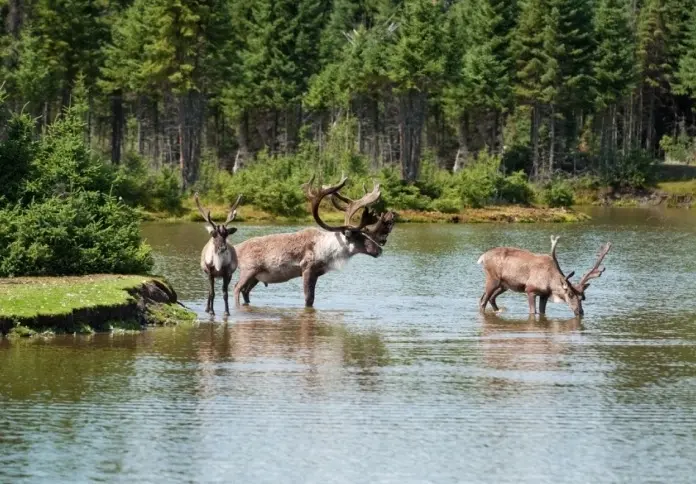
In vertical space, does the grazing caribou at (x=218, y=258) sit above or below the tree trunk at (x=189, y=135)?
below

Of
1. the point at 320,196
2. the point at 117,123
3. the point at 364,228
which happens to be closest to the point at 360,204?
the point at 364,228

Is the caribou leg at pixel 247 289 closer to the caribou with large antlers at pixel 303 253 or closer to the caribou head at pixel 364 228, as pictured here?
the caribou with large antlers at pixel 303 253

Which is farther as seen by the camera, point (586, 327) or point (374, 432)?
point (586, 327)

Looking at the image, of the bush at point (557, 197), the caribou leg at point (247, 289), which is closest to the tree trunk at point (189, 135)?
the bush at point (557, 197)

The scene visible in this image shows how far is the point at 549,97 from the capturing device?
9244cm

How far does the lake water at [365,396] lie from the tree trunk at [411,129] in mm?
55828

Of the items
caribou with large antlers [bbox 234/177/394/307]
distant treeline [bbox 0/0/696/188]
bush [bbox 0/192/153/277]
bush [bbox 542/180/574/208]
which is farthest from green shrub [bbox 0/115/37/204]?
bush [bbox 542/180/574/208]

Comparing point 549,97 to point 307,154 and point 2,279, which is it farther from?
point 2,279

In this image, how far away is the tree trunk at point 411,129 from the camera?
84.4 metres

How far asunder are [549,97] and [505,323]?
69.8 meters

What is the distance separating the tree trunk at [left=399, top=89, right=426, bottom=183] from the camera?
8444cm

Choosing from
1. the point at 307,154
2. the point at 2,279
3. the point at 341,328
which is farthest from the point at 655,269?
the point at 307,154

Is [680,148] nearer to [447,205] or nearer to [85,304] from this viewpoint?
[447,205]

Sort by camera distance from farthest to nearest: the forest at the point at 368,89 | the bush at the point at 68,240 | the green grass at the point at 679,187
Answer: the green grass at the point at 679,187 → the forest at the point at 368,89 → the bush at the point at 68,240
